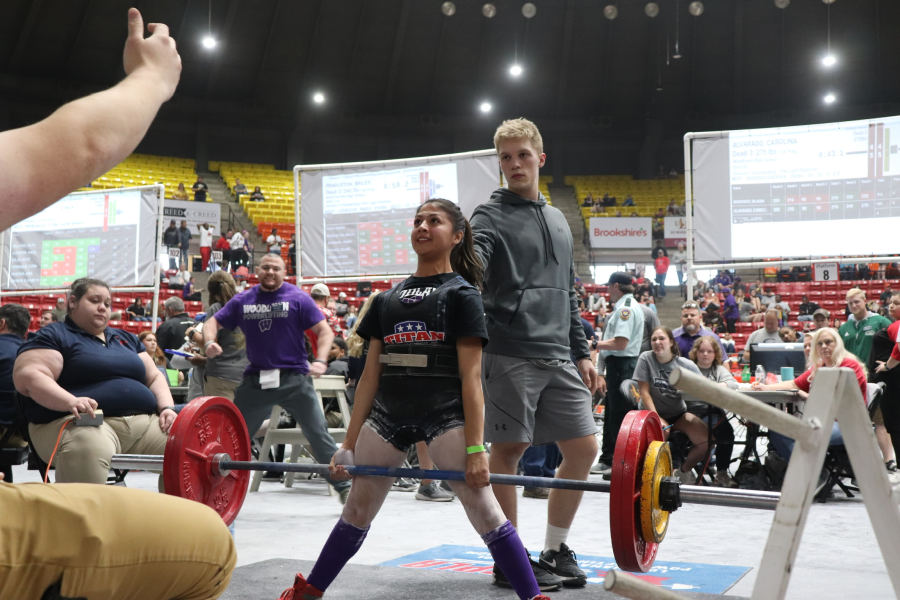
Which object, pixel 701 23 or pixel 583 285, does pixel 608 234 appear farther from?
pixel 701 23

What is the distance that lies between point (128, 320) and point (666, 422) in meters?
11.1

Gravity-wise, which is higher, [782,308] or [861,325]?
[782,308]

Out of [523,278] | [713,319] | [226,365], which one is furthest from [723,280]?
[523,278]

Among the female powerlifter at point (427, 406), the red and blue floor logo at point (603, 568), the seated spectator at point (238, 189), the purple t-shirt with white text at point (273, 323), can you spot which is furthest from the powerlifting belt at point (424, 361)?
the seated spectator at point (238, 189)

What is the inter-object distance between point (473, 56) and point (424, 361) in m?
20.2

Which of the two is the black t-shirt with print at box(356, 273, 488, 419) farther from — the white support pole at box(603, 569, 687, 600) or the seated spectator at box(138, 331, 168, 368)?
the seated spectator at box(138, 331, 168, 368)

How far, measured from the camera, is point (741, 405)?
3.59 feet

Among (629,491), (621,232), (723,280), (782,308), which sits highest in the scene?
(621,232)

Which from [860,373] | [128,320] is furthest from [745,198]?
[128,320]

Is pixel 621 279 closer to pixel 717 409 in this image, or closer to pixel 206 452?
pixel 717 409

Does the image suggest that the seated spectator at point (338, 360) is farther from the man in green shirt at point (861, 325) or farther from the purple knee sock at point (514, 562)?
the man in green shirt at point (861, 325)

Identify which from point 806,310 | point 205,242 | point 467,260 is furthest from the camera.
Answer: point 205,242

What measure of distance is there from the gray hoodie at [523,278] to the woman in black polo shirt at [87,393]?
1602 millimetres

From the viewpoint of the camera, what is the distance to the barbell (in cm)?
228
